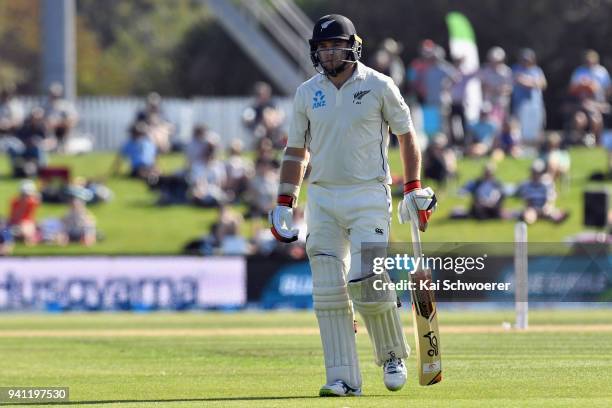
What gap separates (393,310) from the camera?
9.47 m

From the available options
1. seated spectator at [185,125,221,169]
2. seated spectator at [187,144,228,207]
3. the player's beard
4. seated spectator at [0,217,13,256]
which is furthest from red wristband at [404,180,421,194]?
seated spectator at [185,125,221,169]

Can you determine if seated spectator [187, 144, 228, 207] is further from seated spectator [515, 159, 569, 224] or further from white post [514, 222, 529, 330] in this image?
white post [514, 222, 529, 330]

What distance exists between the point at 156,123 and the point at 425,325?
22.1 m

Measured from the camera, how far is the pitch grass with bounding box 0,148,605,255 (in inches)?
1017

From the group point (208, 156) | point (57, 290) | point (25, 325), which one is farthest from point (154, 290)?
point (208, 156)

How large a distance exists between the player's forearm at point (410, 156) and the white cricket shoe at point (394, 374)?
1141 millimetres

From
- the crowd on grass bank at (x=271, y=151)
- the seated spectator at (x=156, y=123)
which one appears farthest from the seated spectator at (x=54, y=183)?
the seated spectator at (x=156, y=123)

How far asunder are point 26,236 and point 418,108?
26.2ft

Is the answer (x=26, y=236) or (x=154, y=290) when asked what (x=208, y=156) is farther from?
(x=154, y=290)

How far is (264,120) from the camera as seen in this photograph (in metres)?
29.7

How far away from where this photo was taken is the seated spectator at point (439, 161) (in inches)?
1069

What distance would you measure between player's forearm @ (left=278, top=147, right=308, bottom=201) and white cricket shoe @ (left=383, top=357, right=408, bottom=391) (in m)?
1.23

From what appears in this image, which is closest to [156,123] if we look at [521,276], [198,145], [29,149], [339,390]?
[29,149]

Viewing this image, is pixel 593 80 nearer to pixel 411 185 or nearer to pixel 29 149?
pixel 29 149
